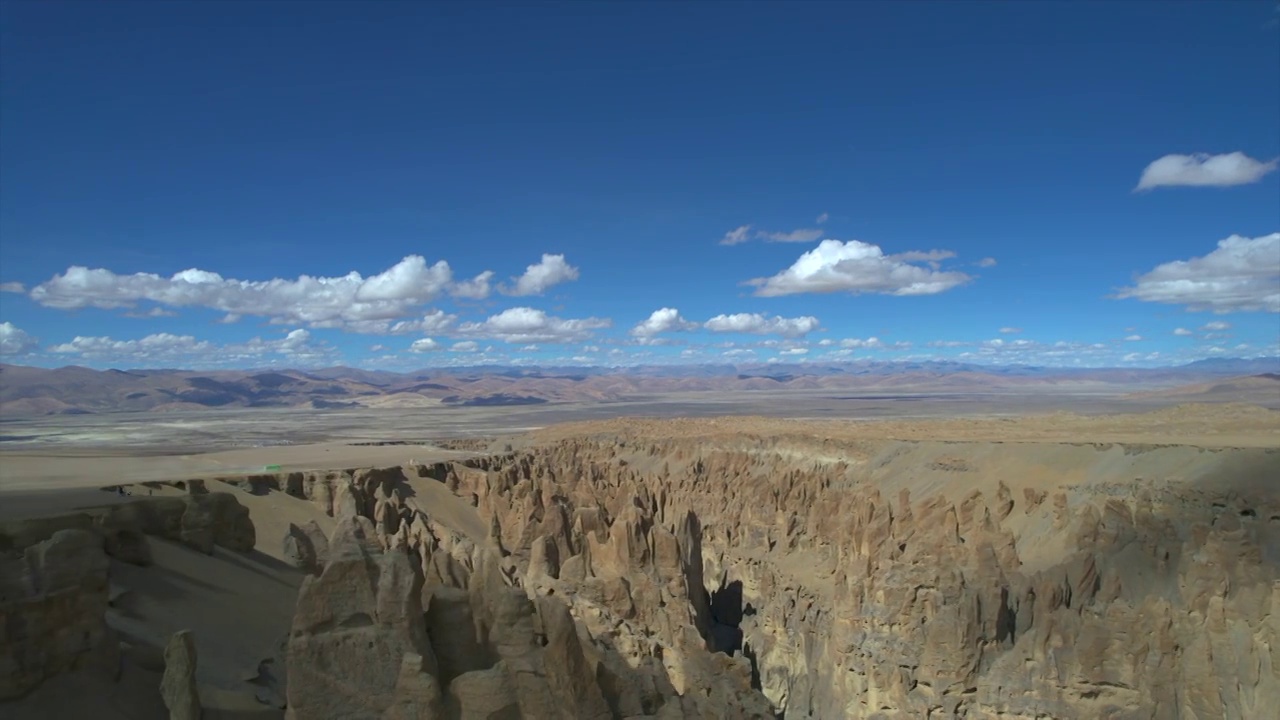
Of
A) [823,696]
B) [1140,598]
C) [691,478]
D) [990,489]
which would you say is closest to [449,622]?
[823,696]

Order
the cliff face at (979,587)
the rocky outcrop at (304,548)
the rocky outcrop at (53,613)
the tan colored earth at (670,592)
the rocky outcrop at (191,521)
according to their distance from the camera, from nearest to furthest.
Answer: the rocky outcrop at (53,613) < the tan colored earth at (670,592) < the rocky outcrop at (191,521) < the cliff face at (979,587) < the rocky outcrop at (304,548)

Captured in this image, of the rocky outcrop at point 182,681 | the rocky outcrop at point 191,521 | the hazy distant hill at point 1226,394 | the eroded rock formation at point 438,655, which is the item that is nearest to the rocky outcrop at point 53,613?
the rocky outcrop at point 182,681

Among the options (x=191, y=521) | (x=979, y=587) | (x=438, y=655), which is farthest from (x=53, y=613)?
(x=979, y=587)

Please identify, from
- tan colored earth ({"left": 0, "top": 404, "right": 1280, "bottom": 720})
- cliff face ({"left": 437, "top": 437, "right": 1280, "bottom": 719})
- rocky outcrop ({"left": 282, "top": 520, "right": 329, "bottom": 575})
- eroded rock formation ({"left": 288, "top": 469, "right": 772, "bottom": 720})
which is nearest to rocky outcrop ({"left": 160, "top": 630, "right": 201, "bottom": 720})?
tan colored earth ({"left": 0, "top": 404, "right": 1280, "bottom": 720})

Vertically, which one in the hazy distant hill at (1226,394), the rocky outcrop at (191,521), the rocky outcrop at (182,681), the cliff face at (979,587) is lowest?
the cliff face at (979,587)

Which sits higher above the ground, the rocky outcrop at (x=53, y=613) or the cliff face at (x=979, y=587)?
the rocky outcrop at (x=53, y=613)

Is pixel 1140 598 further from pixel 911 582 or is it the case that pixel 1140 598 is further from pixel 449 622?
pixel 449 622

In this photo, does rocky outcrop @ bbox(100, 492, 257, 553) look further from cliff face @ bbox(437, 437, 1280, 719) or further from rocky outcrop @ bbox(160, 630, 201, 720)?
rocky outcrop @ bbox(160, 630, 201, 720)

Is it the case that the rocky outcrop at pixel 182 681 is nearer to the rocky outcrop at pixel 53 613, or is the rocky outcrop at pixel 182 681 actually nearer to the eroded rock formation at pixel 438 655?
the eroded rock formation at pixel 438 655
